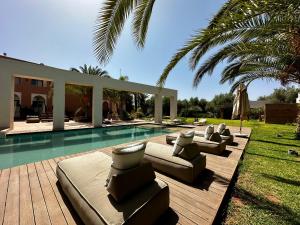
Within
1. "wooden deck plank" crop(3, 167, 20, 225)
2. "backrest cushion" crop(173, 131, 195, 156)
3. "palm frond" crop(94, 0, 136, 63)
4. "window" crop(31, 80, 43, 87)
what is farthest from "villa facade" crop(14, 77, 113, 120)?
"backrest cushion" crop(173, 131, 195, 156)

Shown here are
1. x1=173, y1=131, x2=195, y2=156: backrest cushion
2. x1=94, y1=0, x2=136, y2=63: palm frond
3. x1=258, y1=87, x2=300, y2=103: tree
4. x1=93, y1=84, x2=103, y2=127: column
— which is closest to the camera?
x1=94, y1=0, x2=136, y2=63: palm frond

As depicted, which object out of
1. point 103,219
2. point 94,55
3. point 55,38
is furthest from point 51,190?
point 55,38

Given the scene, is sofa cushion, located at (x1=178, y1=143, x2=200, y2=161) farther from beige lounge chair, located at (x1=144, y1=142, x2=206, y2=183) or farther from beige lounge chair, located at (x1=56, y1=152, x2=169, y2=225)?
beige lounge chair, located at (x1=56, y1=152, x2=169, y2=225)

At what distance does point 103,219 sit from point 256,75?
11345mm

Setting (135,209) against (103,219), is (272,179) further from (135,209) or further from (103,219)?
(103,219)

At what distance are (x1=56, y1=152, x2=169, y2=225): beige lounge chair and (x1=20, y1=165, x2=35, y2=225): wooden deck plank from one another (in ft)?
1.72

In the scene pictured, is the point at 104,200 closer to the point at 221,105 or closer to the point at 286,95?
the point at 221,105

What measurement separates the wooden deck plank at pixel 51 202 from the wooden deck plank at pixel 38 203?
0.05 metres

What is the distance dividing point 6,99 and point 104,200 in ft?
39.3

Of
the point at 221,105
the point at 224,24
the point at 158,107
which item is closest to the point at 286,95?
the point at 221,105

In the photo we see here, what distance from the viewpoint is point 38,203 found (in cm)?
263

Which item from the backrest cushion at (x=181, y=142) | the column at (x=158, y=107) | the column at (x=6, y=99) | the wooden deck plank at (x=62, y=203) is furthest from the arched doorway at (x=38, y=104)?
the backrest cushion at (x=181, y=142)

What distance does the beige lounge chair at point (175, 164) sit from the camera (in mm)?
3395

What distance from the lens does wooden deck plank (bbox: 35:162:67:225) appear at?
2266 millimetres
